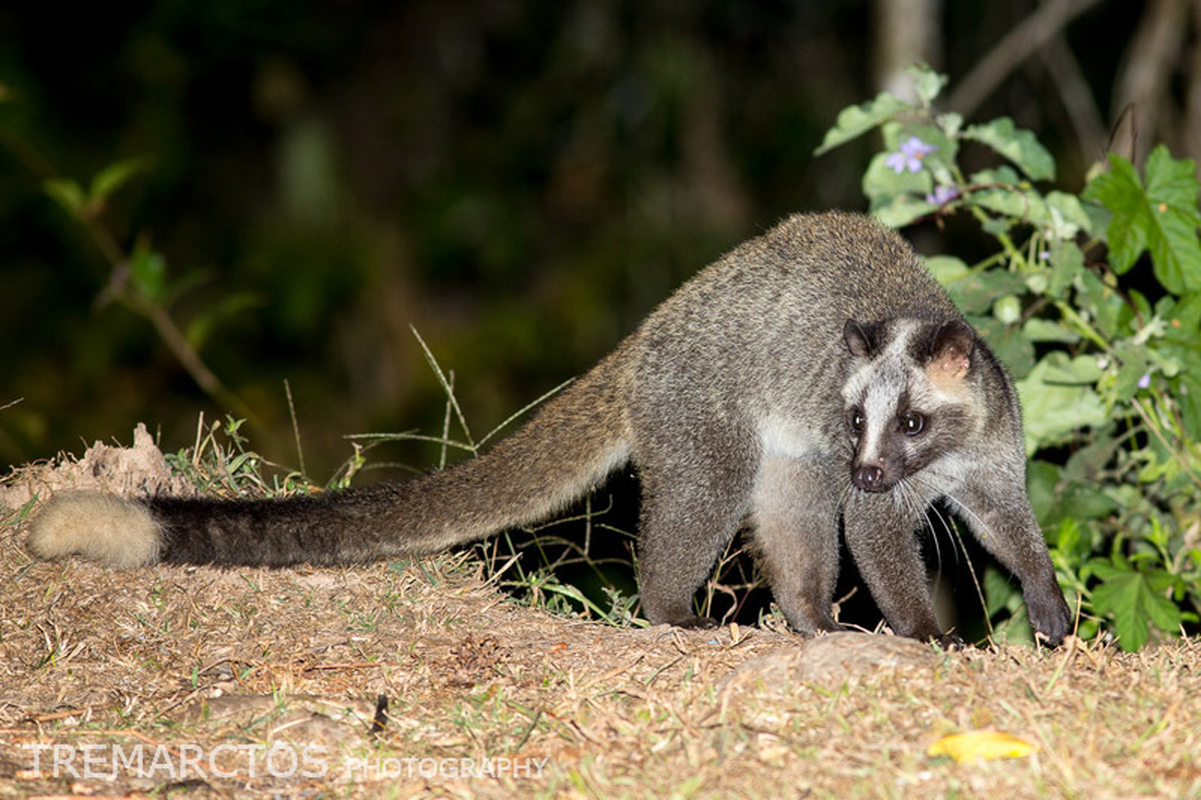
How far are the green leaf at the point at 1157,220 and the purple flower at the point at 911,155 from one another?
0.74m

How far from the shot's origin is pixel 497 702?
4121 millimetres

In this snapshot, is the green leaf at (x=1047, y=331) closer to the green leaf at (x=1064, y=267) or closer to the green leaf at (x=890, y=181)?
the green leaf at (x=1064, y=267)

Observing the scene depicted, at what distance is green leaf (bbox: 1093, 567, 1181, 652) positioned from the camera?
211 inches

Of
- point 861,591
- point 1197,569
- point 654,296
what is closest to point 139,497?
point 861,591

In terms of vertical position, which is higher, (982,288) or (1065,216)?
(1065,216)

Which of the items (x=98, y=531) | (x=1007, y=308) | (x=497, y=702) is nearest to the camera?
(x=497, y=702)

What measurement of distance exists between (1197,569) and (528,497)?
119 inches

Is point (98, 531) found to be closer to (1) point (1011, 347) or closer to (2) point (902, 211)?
(2) point (902, 211)

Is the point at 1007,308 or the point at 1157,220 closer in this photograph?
the point at 1157,220

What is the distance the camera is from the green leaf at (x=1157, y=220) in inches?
232

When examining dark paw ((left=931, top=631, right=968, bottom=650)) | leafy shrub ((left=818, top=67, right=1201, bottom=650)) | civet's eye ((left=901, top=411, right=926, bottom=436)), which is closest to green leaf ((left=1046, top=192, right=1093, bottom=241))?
leafy shrub ((left=818, top=67, right=1201, bottom=650))

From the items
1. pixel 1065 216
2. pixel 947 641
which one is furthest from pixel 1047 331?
pixel 947 641

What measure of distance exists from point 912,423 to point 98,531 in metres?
2.97

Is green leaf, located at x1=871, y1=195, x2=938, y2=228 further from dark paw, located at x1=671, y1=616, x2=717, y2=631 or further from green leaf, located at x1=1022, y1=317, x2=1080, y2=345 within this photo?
dark paw, located at x1=671, y1=616, x2=717, y2=631
